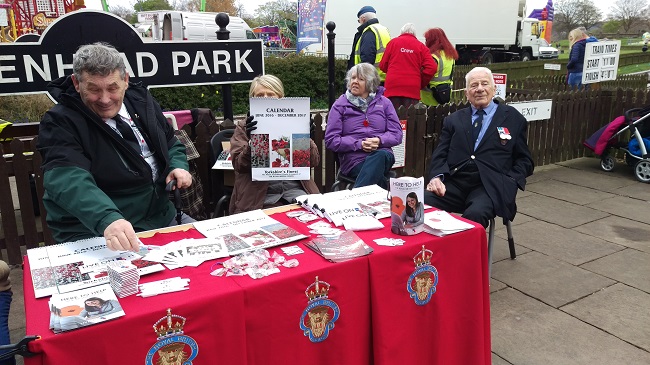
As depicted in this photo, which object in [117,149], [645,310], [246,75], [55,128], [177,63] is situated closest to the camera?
[55,128]

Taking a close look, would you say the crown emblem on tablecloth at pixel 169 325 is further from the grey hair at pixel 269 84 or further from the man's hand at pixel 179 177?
the grey hair at pixel 269 84

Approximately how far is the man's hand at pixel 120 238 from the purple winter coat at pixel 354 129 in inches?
99.4

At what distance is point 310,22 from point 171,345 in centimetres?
1876

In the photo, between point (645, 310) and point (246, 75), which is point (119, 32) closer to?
point (246, 75)

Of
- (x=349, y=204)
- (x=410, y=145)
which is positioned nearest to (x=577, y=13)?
(x=410, y=145)

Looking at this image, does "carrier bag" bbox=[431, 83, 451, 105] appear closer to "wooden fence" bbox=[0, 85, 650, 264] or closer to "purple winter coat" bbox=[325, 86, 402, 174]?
"wooden fence" bbox=[0, 85, 650, 264]

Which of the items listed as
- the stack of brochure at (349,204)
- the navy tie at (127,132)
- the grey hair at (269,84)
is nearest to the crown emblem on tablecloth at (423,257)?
the stack of brochure at (349,204)

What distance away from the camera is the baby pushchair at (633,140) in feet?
20.7

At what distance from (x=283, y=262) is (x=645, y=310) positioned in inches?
110

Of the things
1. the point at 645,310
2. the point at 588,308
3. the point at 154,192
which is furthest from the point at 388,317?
the point at 645,310

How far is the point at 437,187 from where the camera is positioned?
351 centimetres

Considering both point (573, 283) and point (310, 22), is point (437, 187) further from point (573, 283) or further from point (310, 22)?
point (310, 22)

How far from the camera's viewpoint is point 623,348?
2.98 meters

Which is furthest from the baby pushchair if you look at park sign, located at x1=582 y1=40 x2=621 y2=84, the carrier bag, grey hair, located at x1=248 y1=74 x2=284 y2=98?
grey hair, located at x1=248 y1=74 x2=284 y2=98
